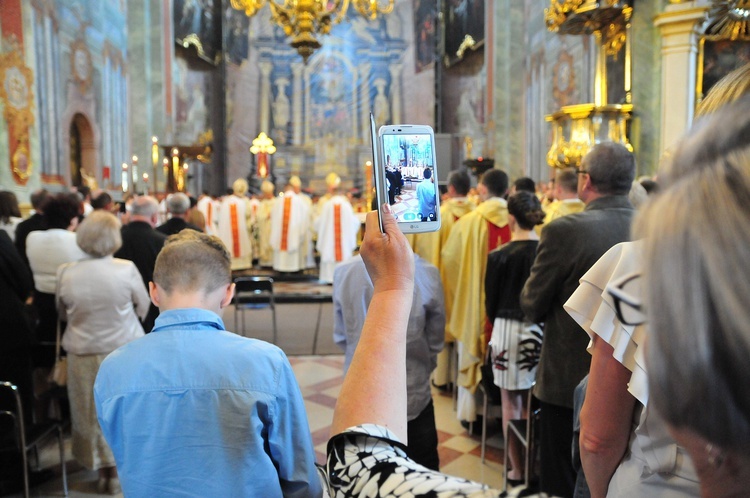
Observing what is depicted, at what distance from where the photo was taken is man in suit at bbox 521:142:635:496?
2643mm

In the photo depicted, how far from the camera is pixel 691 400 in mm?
535

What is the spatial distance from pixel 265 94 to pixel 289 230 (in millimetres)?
13132

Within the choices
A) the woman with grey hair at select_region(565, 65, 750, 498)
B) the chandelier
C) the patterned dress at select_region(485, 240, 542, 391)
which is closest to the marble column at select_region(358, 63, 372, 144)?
the chandelier

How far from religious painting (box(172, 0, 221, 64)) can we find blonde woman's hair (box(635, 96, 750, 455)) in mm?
20645

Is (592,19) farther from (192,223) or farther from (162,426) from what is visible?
(162,426)

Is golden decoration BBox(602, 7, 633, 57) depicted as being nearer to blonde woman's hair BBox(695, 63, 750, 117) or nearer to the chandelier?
the chandelier

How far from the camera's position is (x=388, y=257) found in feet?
3.37

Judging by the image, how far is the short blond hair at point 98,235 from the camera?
3.58 m

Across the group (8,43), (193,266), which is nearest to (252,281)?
(193,266)

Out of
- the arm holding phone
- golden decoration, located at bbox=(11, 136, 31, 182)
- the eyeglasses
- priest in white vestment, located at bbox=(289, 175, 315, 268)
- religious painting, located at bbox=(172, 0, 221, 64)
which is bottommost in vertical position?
priest in white vestment, located at bbox=(289, 175, 315, 268)

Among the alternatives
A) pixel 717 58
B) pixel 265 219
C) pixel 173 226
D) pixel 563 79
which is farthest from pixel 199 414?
pixel 563 79

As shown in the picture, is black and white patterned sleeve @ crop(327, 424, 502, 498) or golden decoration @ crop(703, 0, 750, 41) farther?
golden decoration @ crop(703, 0, 750, 41)

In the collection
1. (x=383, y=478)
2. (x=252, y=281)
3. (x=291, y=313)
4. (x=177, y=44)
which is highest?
(x=177, y=44)

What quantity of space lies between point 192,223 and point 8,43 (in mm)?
5839
